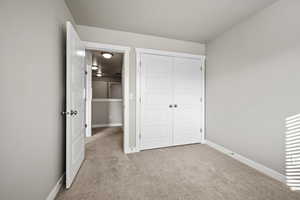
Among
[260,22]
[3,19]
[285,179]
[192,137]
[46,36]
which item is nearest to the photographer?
[3,19]

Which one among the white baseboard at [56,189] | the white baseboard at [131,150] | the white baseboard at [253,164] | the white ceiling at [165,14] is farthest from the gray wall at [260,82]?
the white baseboard at [56,189]

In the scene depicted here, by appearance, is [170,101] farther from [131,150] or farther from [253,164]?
[253,164]

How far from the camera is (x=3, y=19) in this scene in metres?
0.84

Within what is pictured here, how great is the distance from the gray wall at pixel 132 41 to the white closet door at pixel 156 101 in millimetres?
211

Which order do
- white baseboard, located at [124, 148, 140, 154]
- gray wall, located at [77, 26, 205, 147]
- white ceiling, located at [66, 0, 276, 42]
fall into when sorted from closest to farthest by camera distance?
white ceiling, located at [66, 0, 276, 42] → gray wall, located at [77, 26, 205, 147] → white baseboard, located at [124, 148, 140, 154]

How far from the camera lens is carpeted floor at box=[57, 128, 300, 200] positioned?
1492 mm

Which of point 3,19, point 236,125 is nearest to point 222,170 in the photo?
point 236,125

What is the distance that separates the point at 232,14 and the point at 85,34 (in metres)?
2.58

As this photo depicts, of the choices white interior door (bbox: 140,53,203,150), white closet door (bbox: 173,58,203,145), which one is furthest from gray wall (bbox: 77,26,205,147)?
white closet door (bbox: 173,58,203,145)

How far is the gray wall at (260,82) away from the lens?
5.54 ft

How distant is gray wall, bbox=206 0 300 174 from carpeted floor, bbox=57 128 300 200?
423 millimetres

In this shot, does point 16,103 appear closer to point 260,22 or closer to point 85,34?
point 85,34

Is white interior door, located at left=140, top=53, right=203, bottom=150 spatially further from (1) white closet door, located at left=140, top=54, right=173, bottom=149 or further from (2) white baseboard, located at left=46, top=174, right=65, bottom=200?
(2) white baseboard, located at left=46, top=174, right=65, bottom=200

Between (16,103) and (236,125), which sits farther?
(236,125)
